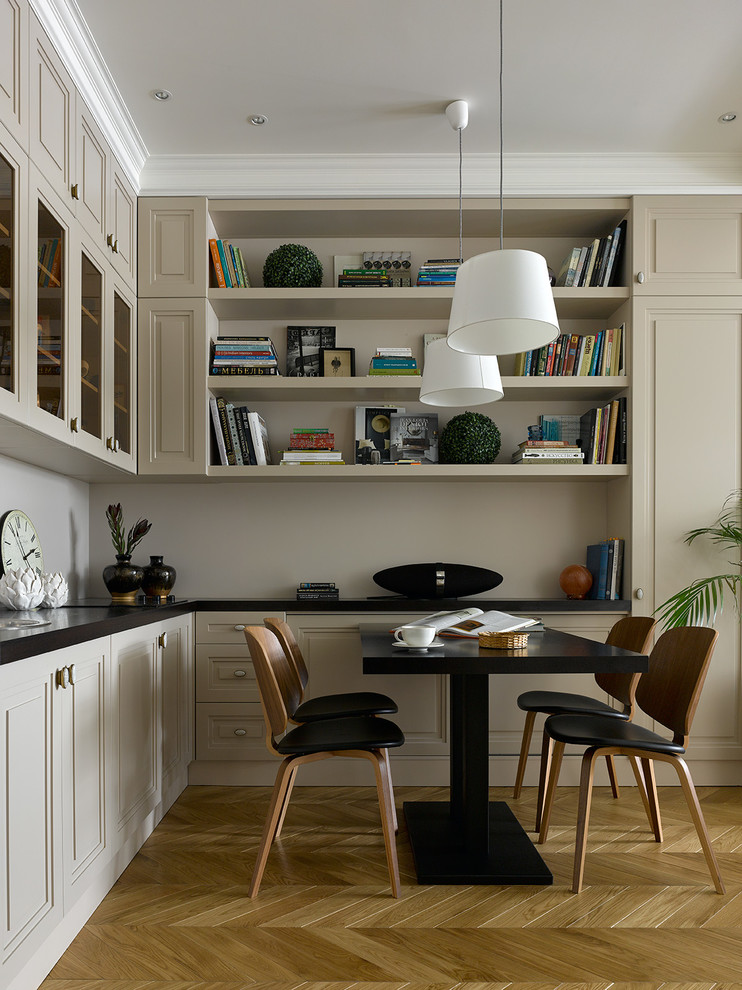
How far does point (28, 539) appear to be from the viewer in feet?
10.5

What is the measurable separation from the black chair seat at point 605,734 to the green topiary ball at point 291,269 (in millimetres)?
2363

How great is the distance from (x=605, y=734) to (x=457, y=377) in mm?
1309

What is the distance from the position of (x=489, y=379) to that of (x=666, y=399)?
1.34m

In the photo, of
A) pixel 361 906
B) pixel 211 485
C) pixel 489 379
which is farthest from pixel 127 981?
pixel 211 485

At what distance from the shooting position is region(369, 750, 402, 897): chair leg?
244 centimetres

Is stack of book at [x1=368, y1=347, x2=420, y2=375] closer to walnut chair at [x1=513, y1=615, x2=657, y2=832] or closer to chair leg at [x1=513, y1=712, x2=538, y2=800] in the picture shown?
walnut chair at [x1=513, y1=615, x2=657, y2=832]

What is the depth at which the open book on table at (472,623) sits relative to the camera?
289 cm

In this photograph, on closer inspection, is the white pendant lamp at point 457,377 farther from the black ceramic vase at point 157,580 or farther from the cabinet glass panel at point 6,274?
the black ceramic vase at point 157,580

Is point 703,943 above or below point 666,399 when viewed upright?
below

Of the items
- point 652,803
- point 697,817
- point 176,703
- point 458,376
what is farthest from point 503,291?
point 176,703

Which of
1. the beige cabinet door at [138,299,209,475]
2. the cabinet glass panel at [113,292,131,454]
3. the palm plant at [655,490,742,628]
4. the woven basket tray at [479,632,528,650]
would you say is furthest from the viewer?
the beige cabinet door at [138,299,209,475]

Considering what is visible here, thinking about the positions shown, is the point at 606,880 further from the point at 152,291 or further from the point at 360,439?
the point at 152,291

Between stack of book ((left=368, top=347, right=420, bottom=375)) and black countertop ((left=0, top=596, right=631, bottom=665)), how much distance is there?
1.10 meters

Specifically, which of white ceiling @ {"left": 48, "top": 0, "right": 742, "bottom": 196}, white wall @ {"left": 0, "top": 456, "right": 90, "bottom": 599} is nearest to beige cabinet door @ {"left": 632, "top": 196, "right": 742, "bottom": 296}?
white ceiling @ {"left": 48, "top": 0, "right": 742, "bottom": 196}
